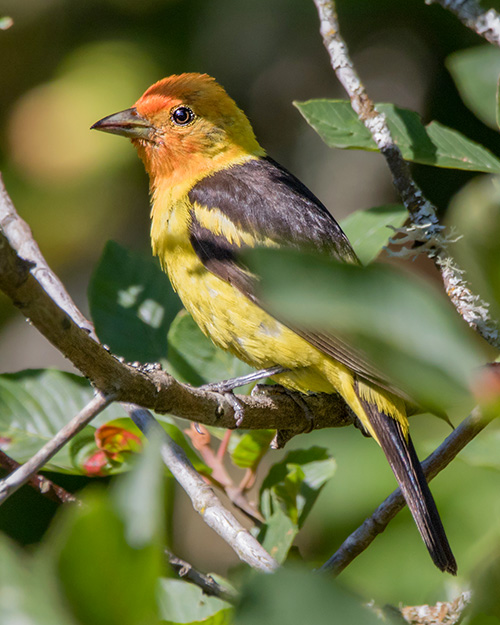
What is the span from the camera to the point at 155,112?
150 inches

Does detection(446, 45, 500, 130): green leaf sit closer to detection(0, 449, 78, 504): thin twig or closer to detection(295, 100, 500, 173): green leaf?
detection(295, 100, 500, 173): green leaf

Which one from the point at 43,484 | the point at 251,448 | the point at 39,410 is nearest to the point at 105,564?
the point at 43,484

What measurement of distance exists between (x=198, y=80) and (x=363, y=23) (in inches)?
89.9

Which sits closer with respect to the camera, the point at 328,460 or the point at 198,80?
the point at 328,460

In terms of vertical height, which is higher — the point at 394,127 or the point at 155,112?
the point at 155,112

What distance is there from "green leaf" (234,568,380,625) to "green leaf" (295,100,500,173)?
5.94ft

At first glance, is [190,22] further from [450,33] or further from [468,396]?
[468,396]

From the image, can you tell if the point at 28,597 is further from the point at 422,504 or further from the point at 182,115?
the point at 182,115

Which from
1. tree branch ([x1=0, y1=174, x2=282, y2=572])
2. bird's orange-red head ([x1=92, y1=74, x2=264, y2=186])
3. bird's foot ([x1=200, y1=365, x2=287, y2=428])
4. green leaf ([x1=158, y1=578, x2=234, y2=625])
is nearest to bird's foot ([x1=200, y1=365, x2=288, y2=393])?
bird's foot ([x1=200, y1=365, x2=287, y2=428])

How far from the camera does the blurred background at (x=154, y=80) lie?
5.04 m

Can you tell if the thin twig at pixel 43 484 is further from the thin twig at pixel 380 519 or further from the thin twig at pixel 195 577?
the thin twig at pixel 380 519

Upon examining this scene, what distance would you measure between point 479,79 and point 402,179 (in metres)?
0.45

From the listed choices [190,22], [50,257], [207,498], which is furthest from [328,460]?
[190,22]

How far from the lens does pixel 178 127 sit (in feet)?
12.5
